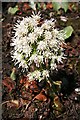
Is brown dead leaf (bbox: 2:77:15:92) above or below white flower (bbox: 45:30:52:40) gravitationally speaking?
below

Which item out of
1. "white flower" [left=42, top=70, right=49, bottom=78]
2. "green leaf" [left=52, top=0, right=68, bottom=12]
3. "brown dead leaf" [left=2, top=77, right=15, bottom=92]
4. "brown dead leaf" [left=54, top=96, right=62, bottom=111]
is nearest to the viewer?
"white flower" [left=42, top=70, right=49, bottom=78]

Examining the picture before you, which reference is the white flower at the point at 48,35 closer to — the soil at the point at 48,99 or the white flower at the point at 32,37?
the white flower at the point at 32,37

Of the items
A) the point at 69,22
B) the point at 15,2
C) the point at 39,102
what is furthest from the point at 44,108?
the point at 15,2

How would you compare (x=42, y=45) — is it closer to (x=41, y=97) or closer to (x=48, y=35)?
(x=48, y=35)

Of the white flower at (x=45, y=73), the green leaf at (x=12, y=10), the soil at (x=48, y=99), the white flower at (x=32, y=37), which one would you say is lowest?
the soil at (x=48, y=99)

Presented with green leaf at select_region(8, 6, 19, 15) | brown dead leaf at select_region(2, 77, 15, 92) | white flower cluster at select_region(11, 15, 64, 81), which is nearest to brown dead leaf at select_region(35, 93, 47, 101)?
brown dead leaf at select_region(2, 77, 15, 92)

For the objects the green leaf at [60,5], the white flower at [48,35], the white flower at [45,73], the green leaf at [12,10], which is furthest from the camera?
the green leaf at [12,10]

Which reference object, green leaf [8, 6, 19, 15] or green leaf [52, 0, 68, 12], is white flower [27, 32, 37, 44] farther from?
green leaf [8, 6, 19, 15]

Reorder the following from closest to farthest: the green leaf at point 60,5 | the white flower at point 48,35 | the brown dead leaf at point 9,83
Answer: the white flower at point 48,35, the brown dead leaf at point 9,83, the green leaf at point 60,5

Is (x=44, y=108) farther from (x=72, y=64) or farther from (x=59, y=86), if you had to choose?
(x=72, y=64)

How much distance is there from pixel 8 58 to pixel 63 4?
1031mm

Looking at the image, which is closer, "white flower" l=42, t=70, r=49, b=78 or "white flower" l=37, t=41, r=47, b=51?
"white flower" l=37, t=41, r=47, b=51

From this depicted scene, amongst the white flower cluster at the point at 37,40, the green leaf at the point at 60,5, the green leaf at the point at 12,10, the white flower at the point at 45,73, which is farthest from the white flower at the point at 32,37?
the green leaf at the point at 12,10

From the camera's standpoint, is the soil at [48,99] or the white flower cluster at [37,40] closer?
the white flower cluster at [37,40]
